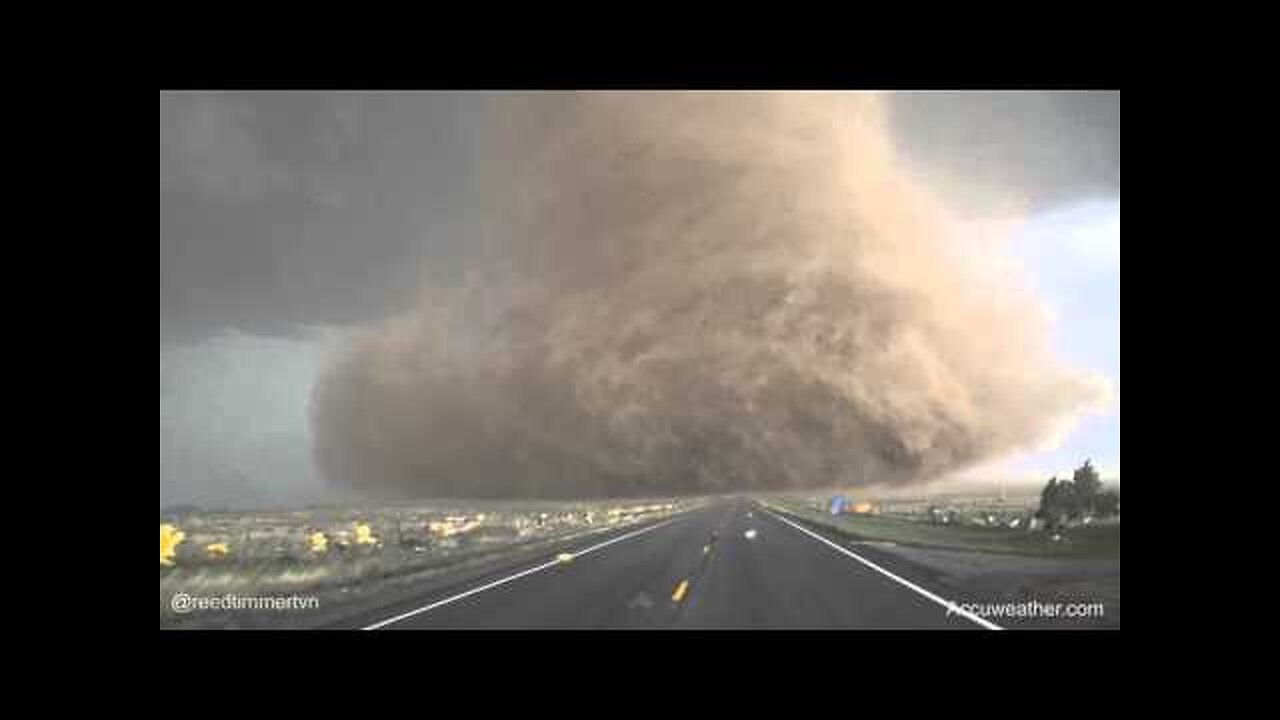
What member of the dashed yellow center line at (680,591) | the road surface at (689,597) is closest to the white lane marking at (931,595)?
the road surface at (689,597)

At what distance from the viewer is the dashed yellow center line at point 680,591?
14.5 m

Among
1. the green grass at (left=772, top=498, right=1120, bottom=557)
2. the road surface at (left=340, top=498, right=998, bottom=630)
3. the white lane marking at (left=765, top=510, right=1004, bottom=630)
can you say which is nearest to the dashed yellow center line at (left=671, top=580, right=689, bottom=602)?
the road surface at (left=340, top=498, right=998, bottom=630)

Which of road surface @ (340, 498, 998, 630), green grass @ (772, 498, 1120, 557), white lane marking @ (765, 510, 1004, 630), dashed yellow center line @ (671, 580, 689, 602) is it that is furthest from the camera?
green grass @ (772, 498, 1120, 557)

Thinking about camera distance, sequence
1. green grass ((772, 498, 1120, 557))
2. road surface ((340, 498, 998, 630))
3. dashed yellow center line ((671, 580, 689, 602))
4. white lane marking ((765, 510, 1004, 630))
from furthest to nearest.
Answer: green grass ((772, 498, 1120, 557)) → dashed yellow center line ((671, 580, 689, 602)) → road surface ((340, 498, 998, 630)) → white lane marking ((765, 510, 1004, 630))

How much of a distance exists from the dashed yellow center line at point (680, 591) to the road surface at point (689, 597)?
2 cm

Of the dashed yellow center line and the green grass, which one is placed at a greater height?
the dashed yellow center line

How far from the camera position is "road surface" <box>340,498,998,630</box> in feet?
38.1

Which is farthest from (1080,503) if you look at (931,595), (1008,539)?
(931,595)

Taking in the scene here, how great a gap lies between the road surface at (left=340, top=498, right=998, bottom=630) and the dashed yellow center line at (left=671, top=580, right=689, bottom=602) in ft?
0.06

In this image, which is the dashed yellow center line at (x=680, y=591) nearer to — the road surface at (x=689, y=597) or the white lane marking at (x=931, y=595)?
the road surface at (x=689, y=597)

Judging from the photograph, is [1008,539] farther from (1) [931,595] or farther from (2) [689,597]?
(2) [689,597]

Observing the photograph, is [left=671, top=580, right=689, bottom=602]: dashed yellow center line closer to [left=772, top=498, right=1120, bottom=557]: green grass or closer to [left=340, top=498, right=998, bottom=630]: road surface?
[left=340, top=498, right=998, bottom=630]: road surface
